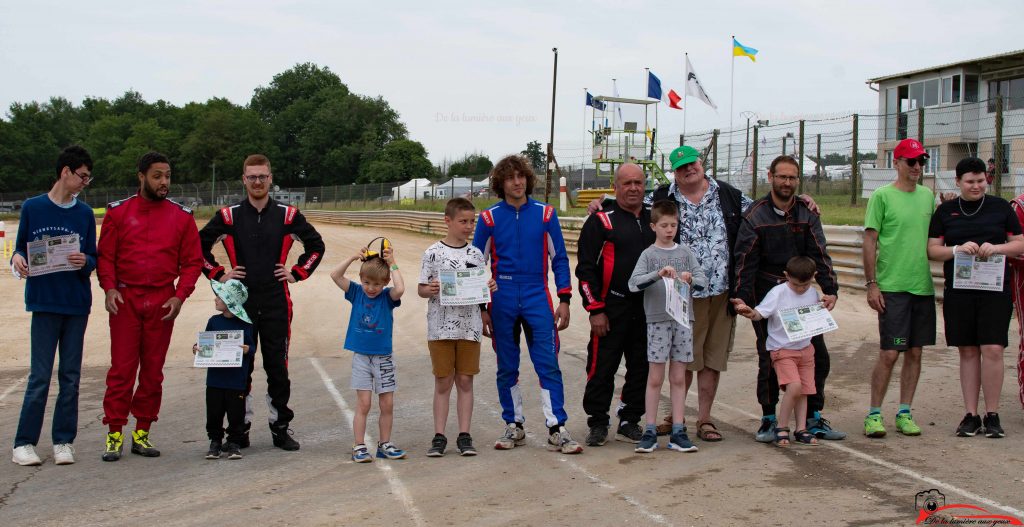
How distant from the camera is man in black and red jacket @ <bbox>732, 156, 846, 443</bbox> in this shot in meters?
7.13

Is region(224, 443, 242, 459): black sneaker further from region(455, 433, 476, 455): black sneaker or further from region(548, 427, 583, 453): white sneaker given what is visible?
region(548, 427, 583, 453): white sneaker

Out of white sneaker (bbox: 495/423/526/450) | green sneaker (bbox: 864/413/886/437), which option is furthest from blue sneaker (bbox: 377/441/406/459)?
green sneaker (bbox: 864/413/886/437)

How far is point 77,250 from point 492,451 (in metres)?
3.28

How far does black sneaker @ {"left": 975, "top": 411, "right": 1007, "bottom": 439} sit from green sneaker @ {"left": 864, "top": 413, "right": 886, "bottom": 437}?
27.7 inches

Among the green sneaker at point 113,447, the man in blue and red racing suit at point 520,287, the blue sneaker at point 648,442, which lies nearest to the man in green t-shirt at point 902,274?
the blue sneaker at point 648,442

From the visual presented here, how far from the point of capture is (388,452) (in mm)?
6828

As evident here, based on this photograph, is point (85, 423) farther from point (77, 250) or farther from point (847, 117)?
point (847, 117)

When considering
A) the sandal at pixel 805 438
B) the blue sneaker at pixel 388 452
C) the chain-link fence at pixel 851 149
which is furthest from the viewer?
the chain-link fence at pixel 851 149

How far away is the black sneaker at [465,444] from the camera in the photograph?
6.86m

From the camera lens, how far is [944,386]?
9008 mm

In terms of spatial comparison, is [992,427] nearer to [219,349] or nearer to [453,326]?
[453,326]

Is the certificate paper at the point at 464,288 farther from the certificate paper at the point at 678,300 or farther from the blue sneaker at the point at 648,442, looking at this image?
the blue sneaker at the point at 648,442

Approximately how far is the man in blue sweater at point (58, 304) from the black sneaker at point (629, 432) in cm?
387

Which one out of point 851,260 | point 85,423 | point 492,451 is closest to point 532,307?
point 492,451
